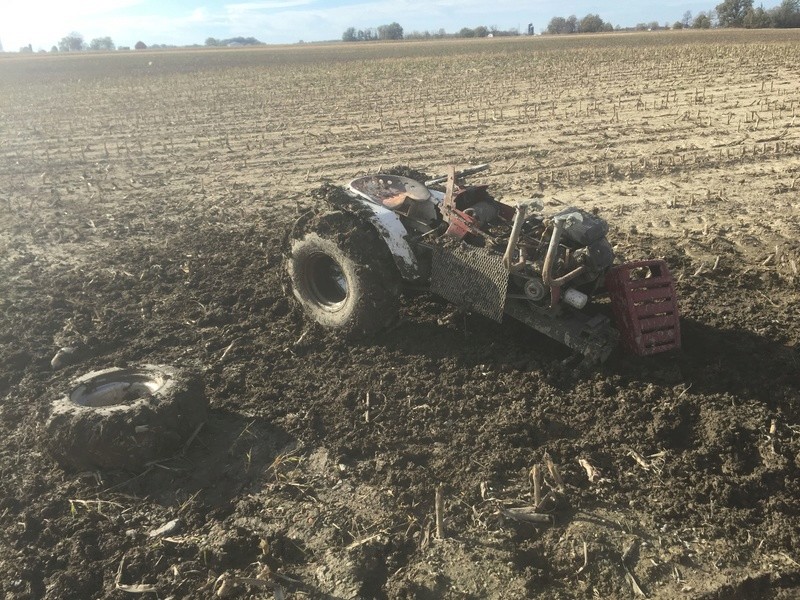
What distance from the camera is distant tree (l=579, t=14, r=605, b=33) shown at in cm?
9281

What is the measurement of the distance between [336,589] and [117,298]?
4.89 m

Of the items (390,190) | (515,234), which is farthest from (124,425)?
(390,190)

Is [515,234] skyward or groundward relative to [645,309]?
skyward

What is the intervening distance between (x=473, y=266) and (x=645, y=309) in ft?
4.56

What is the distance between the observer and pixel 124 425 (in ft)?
15.2

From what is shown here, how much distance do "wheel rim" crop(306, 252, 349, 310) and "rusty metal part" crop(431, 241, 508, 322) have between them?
1.06 meters

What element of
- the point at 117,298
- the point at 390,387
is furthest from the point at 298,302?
the point at 117,298

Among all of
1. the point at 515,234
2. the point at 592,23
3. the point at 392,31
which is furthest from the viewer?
the point at 392,31

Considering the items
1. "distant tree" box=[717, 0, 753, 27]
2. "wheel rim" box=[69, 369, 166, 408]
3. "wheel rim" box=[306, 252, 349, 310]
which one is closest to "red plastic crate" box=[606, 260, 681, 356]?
"wheel rim" box=[306, 252, 349, 310]

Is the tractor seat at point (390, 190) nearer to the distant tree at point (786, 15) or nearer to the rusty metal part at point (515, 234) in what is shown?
the rusty metal part at point (515, 234)

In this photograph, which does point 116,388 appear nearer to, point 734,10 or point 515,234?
point 515,234

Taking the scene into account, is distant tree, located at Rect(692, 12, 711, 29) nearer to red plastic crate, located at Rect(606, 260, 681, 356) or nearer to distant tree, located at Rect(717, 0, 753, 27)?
distant tree, located at Rect(717, 0, 753, 27)

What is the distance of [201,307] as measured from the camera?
23.3ft

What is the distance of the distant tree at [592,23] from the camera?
9281cm
